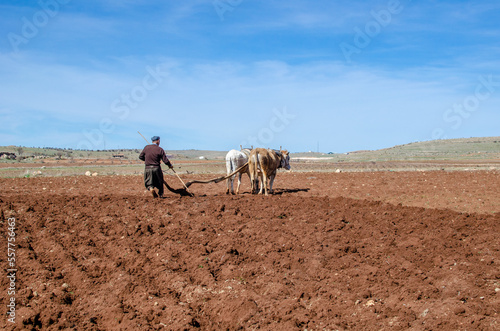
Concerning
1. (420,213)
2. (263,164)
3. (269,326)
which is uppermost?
(263,164)

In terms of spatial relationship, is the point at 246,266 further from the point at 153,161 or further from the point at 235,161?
the point at 235,161

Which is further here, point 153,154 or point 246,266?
point 153,154

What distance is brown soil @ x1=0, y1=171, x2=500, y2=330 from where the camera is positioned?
5.80 metres

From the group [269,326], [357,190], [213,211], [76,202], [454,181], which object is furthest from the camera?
[454,181]

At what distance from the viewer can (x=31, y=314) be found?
19.1ft

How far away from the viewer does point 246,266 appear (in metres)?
7.39

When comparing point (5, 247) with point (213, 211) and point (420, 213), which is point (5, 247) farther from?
point (420, 213)

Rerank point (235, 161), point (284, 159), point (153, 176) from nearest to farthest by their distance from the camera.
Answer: point (153, 176)
point (235, 161)
point (284, 159)

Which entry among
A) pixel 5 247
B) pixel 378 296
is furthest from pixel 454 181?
pixel 5 247

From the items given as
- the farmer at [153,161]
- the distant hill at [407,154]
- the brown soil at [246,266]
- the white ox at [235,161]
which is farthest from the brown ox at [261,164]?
the distant hill at [407,154]

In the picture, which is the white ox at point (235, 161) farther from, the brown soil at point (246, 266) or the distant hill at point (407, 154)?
the distant hill at point (407, 154)

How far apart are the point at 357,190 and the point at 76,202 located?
11.9m

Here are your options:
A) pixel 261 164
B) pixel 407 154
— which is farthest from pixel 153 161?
pixel 407 154

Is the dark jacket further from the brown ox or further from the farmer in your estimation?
the brown ox
